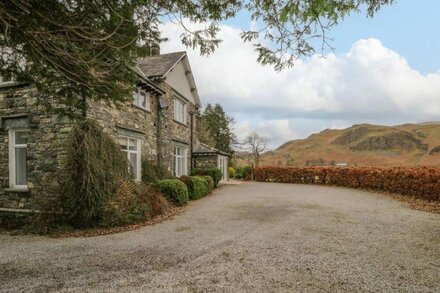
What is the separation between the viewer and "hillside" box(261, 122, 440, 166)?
238ft

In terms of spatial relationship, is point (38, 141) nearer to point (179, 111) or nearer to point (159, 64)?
point (159, 64)

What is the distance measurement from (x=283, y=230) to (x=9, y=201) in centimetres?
955

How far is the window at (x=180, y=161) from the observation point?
733 inches

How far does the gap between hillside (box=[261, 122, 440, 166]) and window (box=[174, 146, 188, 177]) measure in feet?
158

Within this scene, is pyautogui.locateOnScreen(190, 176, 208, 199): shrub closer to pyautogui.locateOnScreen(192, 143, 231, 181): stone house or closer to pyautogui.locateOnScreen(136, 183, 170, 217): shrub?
pyautogui.locateOnScreen(136, 183, 170, 217): shrub

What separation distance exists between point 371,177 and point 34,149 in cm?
1904

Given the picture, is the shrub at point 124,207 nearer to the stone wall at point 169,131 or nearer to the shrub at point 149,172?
the shrub at point 149,172

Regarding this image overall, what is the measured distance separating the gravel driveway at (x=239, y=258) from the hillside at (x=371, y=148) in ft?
195

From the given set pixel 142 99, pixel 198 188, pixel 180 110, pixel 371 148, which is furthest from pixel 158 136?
pixel 371 148

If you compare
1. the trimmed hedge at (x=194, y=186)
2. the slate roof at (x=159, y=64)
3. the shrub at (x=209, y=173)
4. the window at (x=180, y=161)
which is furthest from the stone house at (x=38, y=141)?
the shrub at (x=209, y=173)

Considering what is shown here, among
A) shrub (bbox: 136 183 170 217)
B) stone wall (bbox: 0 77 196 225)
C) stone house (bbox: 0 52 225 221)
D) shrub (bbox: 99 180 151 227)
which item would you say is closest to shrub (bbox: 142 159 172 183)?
stone house (bbox: 0 52 225 221)

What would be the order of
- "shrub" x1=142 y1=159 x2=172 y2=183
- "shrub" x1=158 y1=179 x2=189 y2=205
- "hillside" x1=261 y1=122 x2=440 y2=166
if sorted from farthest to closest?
"hillside" x1=261 y1=122 x2=440 y2=166, "shrub" x1=142 y1=159 x2=172 y2=183, "shrub" x1=158 y1=179 x2=189 y2=205

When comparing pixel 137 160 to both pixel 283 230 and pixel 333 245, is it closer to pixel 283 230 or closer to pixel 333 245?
pixel 283 230

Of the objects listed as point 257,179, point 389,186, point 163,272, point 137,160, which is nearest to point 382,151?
point 257,179
